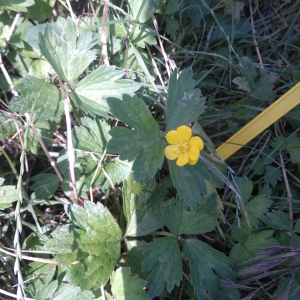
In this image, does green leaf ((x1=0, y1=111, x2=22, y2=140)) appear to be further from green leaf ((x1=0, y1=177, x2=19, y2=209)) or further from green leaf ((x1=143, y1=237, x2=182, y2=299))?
green leaf ((x1=143, y1=237, x2=182, y2=299))

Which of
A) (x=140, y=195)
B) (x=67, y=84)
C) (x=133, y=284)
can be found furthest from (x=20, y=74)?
(x=133, y=284)

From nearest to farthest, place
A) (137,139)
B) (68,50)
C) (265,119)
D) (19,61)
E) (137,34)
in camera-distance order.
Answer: (137,139)
(68,50)
(265,119)
(137,34)
(19,61)

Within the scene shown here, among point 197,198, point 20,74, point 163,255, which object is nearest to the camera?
point 197,198

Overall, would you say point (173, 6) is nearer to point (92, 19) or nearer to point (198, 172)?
point (92, 19)

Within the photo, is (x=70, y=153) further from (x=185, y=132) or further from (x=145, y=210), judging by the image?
(x=185, y=132)

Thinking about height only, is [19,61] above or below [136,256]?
above

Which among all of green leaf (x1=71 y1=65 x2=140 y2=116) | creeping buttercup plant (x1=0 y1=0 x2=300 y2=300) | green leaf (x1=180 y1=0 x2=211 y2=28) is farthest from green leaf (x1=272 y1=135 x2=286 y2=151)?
green leaf (x1=71 y1=65 x2=140 y2=116)

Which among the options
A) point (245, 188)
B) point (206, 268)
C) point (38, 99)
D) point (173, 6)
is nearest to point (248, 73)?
point (173, 6)
